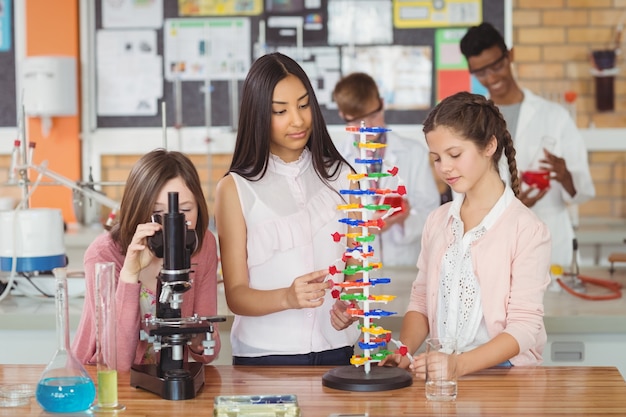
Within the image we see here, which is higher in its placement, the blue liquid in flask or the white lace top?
the white lace top

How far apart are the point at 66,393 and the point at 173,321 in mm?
243

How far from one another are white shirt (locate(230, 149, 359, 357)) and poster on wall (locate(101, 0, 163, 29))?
3.30 meters

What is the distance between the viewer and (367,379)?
2.01 meters

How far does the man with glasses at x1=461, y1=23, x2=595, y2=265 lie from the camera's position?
3814mm

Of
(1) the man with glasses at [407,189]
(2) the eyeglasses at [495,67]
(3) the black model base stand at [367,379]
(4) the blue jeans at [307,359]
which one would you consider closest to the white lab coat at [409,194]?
(1) the man with glasses at [407,189]

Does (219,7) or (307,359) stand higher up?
(219,7)

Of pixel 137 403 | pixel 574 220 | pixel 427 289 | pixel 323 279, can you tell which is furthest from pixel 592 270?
pixel 137 403

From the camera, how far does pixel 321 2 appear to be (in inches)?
215

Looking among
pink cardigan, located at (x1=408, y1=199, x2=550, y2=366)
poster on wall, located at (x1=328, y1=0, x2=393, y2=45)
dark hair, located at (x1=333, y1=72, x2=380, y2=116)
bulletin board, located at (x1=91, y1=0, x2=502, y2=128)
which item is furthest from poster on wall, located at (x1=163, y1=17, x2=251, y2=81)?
pink cardigan, located at (x1=408, y1=199, x2=550, y2=366)

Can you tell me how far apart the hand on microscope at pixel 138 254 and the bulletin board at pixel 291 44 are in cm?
338

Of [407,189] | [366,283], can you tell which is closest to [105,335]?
[366,283]

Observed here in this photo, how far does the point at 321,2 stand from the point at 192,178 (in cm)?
334

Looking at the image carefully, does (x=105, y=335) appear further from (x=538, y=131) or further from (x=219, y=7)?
(x=219, y=7)

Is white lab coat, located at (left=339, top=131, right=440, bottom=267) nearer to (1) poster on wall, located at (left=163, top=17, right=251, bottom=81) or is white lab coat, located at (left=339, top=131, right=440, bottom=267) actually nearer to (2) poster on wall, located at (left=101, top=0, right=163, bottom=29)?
(1) poster on wall, located at (left=163, top=17, right=251, bottom=81)
